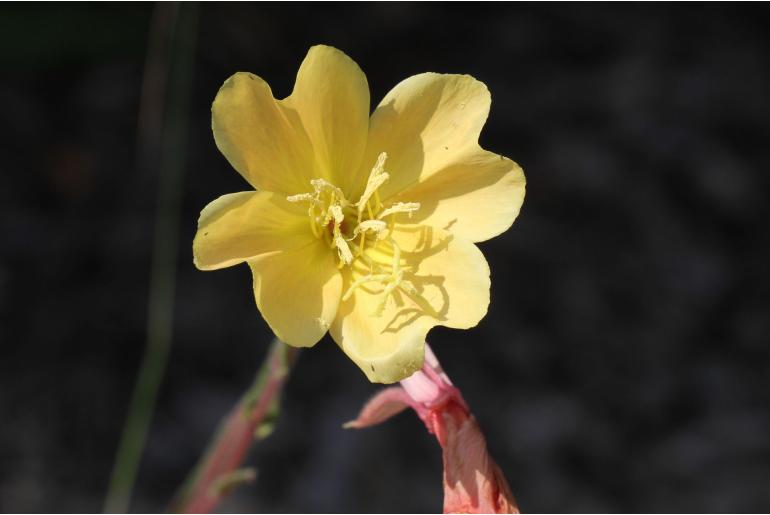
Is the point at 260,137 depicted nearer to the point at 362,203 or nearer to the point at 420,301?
the point at 362,203

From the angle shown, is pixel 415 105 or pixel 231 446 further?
pixel 231 446

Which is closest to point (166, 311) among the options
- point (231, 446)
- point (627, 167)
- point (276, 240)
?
point (231, 446)

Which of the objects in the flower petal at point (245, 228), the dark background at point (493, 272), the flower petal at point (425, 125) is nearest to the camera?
the flower petal at point (245, 228)

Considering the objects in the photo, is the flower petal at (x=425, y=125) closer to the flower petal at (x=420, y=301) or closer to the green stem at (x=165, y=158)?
the flower petal at (x=420, y=301)

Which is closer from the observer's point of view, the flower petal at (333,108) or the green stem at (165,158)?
the flower petal at (333,108)

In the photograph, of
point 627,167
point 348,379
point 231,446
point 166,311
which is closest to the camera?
point 231,446

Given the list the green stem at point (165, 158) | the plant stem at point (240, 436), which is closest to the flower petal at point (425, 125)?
the plant stem at point (240, 436)

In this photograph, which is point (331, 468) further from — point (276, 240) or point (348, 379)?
point (276, 240)

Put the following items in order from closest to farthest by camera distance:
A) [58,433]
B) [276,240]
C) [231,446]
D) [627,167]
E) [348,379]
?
[276,240]
[231,446]
[58,433]
[348,379]
[627,167]
